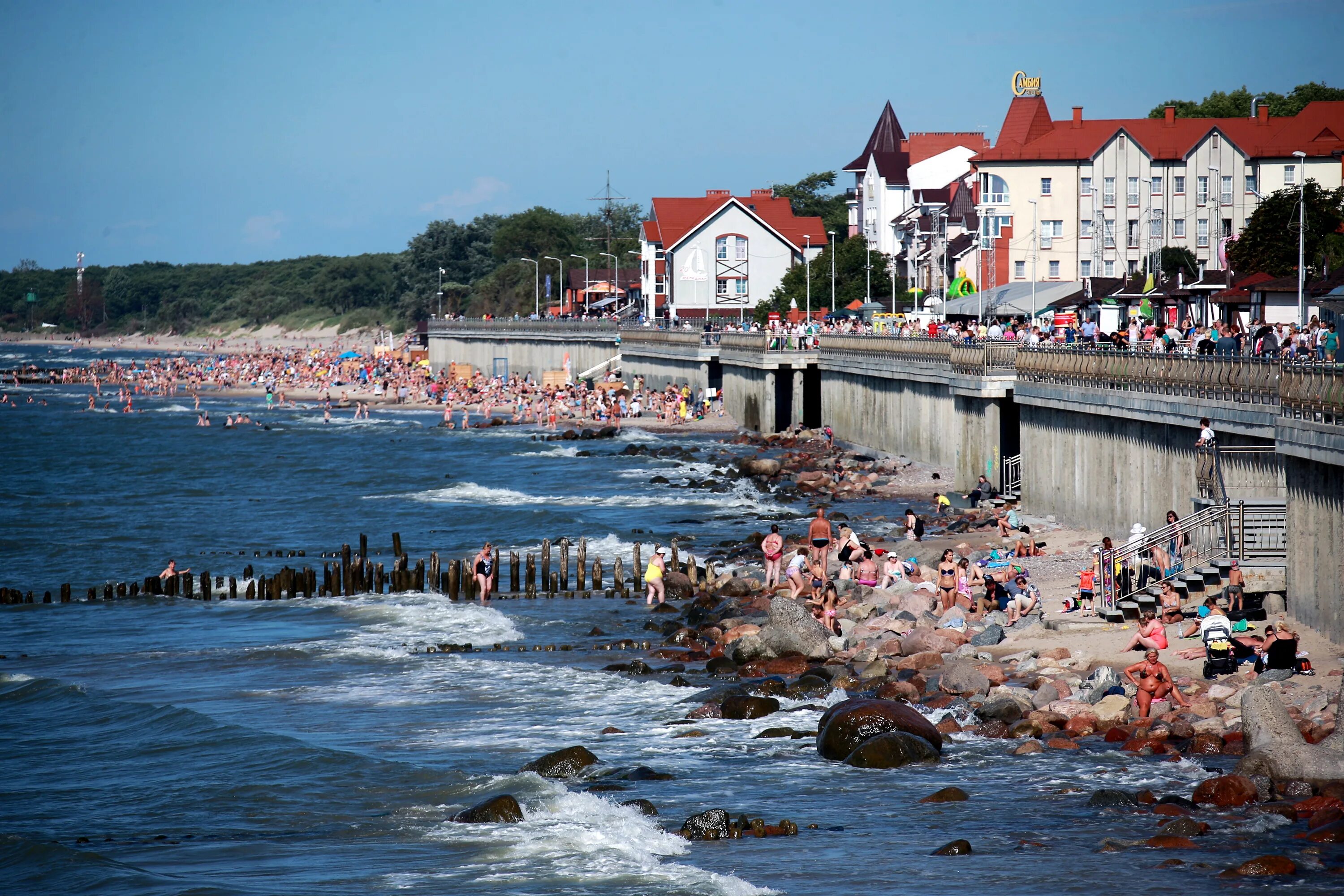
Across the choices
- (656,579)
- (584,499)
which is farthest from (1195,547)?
(584,499)

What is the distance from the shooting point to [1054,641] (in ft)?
72.9

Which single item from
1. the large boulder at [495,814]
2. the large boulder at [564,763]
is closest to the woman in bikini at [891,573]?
the large boulder at [564,763]

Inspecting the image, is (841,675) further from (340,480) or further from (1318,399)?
(340,480)

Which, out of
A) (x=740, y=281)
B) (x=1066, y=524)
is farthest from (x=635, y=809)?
(x=740, y=281)

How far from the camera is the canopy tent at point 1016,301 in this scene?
5234 centimetres

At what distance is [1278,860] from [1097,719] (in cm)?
507

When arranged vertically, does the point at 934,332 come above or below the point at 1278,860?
above

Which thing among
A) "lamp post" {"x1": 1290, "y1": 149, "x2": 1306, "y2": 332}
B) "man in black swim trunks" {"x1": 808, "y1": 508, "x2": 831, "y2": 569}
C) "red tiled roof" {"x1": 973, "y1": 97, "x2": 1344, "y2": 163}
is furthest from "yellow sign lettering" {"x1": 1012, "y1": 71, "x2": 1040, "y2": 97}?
A: "man in black swim trunks" {"x1": 808, "y1": 508, "x2": 831, "y2": 569}

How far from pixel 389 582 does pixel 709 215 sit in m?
68.9

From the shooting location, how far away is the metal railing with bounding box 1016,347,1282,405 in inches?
906

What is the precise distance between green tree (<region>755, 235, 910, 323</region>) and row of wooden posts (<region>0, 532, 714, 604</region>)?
56.7 m

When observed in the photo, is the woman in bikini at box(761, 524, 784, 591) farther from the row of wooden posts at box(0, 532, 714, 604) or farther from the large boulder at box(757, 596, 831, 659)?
the large boulder at box(757, 596, 831, 659)

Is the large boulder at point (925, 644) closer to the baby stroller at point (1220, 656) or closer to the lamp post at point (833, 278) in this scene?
the baby stroller at point (1220, 656)

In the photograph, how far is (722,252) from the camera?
3937 inches
